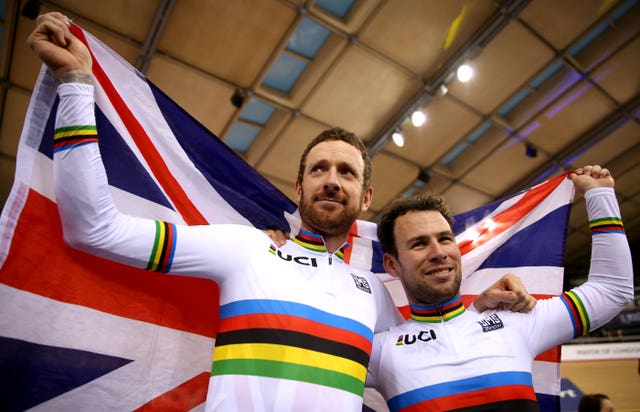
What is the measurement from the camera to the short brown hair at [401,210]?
7.43ft

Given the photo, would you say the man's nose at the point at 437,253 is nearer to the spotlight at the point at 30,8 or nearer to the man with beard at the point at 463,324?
the man with beard at the point at 463,324

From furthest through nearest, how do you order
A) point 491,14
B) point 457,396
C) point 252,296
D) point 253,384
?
point 491,14 < point 457,396 < point 252,296 < point 253,384

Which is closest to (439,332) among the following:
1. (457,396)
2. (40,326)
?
(457,396)

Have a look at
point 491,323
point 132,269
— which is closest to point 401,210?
point 491,323

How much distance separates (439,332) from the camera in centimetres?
192

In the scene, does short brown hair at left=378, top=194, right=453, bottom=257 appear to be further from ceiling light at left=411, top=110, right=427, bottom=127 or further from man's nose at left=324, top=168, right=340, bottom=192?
ceiling light at left=411, top=110, right=427, bottom=127

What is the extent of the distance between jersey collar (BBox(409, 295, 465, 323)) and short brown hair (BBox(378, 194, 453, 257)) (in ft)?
1.10

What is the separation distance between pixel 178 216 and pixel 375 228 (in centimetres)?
144

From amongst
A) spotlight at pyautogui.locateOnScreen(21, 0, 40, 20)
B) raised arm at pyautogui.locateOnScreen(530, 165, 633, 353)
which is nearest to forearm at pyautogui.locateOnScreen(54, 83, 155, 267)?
raised arm at pyautogui.locateOnScreen(530, 165, 633, 353)

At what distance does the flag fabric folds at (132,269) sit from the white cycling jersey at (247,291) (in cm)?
31

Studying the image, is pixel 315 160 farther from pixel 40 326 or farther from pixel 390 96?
pixel 390 96

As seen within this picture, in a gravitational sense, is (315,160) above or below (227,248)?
above

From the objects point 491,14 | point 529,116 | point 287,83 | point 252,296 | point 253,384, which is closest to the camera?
point 253,384

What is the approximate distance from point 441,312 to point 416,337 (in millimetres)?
196
